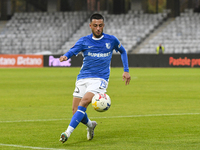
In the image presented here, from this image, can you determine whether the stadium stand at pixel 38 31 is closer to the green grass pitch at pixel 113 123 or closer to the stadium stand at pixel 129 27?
the stadium stand at pixel 129 27

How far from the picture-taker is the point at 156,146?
6484 mm

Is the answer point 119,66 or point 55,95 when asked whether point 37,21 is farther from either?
point 55,95

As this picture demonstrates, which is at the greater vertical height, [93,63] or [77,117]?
[93,63]

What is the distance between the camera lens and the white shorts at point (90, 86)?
699 centimetres

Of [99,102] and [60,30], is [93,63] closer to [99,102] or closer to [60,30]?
[99,102]

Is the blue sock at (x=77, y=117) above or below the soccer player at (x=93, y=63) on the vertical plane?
below

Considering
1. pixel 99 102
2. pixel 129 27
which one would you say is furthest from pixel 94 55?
pixel 129 27

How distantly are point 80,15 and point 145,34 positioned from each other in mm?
9041

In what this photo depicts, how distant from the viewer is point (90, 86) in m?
7.02

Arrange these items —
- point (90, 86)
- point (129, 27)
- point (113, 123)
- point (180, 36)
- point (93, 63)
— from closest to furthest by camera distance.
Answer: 1. point (90, 86)
2. point (93, 63)
3. point (113, 123)
4. point (180, 36)
5. point (129, 27)

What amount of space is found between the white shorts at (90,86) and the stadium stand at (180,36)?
1302 inches

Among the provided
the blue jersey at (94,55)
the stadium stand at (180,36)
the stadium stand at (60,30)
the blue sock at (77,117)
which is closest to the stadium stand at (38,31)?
the stadium stand at (60,30)

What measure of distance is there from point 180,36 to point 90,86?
36.2 meters

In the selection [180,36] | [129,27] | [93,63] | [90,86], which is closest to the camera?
[90,86]
